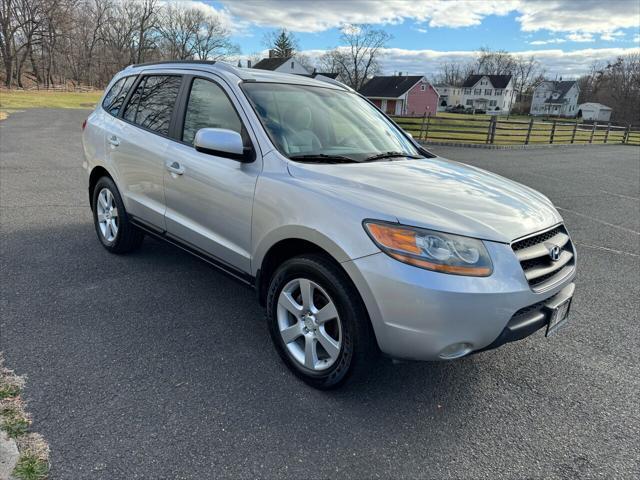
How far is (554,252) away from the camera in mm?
2605

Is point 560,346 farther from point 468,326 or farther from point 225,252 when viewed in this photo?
point 225,252

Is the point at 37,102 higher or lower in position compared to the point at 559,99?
lower

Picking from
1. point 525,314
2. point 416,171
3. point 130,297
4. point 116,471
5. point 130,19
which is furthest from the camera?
point 130,19

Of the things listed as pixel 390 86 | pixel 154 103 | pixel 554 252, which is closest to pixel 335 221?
pixel 554 252

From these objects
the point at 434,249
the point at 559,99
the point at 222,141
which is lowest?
the point at 434,249

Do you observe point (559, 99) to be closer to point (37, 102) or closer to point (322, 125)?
point (37, 102)

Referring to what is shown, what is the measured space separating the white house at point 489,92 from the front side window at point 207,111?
10132 cm

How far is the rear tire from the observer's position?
437 cm

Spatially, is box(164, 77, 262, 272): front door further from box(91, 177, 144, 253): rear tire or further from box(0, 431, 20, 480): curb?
box(0, 431, 20, 480): curb

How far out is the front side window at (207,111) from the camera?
3.23 metres

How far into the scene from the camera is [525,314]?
2379 millimetres

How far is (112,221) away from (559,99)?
106m

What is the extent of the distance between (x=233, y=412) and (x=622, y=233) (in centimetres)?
655

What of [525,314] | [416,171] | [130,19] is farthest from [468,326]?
[130,19]
